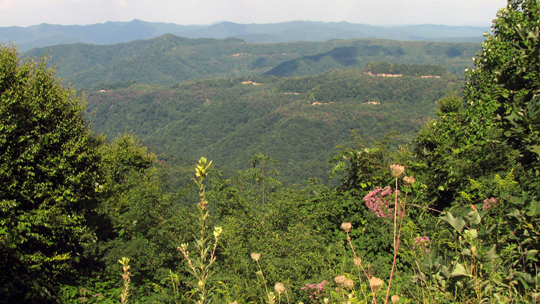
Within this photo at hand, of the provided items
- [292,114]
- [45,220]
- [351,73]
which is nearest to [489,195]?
[45,220]

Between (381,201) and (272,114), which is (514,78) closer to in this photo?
(381,201)

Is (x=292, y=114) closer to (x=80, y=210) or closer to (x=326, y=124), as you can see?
(x=326, y=124)

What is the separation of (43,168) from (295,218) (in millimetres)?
5180

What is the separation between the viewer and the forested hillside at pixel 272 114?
335 ft

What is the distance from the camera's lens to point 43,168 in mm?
6551

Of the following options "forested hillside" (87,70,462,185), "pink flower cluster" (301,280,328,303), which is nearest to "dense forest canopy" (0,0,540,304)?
"pink flower cluster" (301,280,328,303)

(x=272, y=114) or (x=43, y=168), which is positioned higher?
(x=43, y=168)

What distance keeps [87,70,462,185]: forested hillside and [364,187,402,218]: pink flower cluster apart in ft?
227

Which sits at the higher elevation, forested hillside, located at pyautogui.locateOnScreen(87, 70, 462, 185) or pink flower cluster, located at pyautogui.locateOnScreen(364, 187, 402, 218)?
pink flower cluster, located at pyautogui.locateOnScreen(364, 187, 402, 218)

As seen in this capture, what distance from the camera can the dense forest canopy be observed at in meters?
1.81

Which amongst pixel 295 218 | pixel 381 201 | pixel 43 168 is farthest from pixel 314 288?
pixel 43 168

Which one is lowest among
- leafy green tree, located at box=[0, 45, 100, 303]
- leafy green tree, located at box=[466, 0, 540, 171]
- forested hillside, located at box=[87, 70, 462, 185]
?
forested hillside, located at box=[87, 70, 462, 185]

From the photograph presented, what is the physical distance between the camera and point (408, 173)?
5.10m

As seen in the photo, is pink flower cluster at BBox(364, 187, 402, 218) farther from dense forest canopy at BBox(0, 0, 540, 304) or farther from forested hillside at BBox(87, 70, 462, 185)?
forested hillside at BBox(87, 70, 462, 185)
